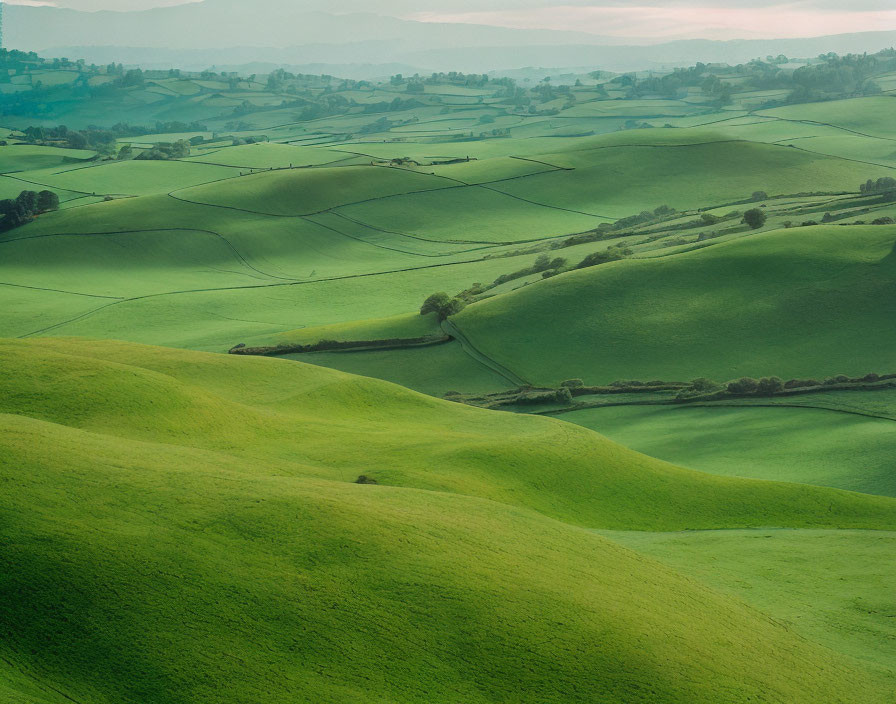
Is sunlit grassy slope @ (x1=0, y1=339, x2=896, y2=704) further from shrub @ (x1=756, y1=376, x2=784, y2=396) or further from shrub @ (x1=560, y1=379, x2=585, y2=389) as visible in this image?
shrub @ (x1=756, y1=376, x2=784, y2=396)

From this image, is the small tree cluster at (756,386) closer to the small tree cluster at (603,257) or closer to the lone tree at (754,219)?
the small tree cluster at (603,257)

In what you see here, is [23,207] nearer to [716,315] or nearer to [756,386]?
[716,315]

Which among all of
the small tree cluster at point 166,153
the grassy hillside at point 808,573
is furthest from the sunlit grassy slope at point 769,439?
the small tree cluster at point 166,153

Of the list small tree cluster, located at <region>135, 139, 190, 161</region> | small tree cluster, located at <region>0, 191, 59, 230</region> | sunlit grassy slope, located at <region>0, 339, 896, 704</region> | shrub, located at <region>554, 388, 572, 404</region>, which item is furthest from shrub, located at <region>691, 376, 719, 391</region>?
small tree cluster, located at <region>135, 139, 190, 161</region>

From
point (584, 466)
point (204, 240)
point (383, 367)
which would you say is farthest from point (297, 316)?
point (584, 466)

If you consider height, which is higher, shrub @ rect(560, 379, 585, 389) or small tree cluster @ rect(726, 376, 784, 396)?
small tree cluster @ rect(726, 376, 784, 396)

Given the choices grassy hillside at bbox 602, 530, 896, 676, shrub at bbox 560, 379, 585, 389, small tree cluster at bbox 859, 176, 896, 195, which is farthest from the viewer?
small tree cluster at bbox 859, 176, 896, 195
